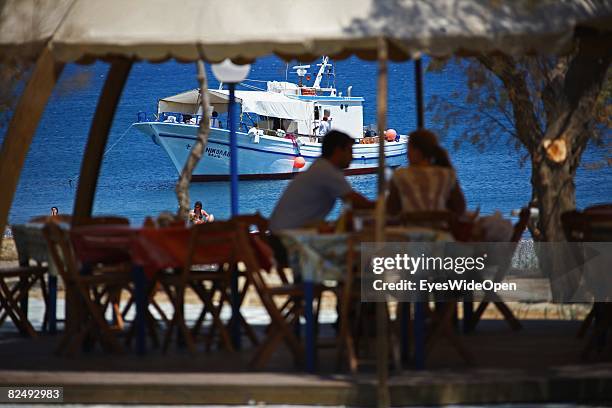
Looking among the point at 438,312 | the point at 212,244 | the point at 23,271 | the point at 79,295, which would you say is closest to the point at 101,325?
the point at 79,295

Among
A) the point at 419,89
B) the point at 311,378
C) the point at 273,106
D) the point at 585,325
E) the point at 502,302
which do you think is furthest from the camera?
the point at 273,106

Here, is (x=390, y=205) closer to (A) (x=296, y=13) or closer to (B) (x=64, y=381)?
(A) (x=296, y=13)

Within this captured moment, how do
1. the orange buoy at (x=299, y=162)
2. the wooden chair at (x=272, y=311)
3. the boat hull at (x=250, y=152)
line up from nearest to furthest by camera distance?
the wooden chair at (x=272, y=311) → the orange buoy at (x=299, y=162) → the boat hull at (x=250, y=152)

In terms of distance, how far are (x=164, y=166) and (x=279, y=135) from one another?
1370cm

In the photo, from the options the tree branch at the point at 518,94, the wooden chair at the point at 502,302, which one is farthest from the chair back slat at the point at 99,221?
the tree branch at the point at 518,94

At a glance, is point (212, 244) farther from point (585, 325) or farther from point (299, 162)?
point (299, 162)

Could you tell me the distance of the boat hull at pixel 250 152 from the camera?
54.2 m

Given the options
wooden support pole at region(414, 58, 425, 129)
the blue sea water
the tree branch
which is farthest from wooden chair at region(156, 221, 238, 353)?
the blue sea water

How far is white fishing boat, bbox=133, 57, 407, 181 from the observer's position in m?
52.6

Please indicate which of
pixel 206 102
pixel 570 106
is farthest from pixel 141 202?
pixel 570 106

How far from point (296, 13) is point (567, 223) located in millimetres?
2246

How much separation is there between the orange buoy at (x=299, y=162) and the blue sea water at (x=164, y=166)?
1497 mm

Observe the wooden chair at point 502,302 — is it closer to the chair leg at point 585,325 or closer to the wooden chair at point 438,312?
the chair leg at point 585,325

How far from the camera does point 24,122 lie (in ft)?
25.1
